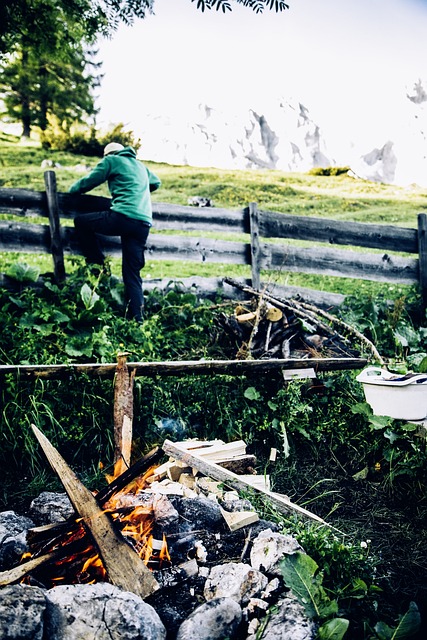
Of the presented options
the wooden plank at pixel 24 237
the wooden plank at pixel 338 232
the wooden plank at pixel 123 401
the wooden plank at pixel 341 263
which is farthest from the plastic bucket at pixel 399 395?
the wooden plank at pixel 24 237

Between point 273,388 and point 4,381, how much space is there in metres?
2.16

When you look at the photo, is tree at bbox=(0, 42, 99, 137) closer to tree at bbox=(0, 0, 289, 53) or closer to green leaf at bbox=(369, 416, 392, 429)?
tree at bbox=(0, 0, 289, 53)

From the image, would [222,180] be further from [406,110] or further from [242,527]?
[242,527]

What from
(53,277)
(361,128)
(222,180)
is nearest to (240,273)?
(53,277)

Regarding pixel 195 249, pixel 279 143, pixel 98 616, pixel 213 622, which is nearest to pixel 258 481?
pixel 213 622

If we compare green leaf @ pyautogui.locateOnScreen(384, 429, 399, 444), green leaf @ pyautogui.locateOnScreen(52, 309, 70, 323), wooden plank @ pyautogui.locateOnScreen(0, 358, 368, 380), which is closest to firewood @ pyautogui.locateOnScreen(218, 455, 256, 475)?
wooden plank @ pyautogui.locateOnScreen(0, 358, 368, 380)

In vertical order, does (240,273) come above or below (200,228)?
below

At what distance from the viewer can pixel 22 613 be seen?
69.8 inches

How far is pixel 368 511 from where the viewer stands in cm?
343

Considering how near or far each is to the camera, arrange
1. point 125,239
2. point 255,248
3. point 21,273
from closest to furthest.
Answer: point 21,273 → point 125,239 → point 255,248

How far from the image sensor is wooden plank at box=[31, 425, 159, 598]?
2.20 m

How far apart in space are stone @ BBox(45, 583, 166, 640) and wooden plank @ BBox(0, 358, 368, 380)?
1.95 metres

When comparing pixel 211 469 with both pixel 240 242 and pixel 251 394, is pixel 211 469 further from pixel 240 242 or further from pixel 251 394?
pixel 240 242

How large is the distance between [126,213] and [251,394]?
245 centimetres
